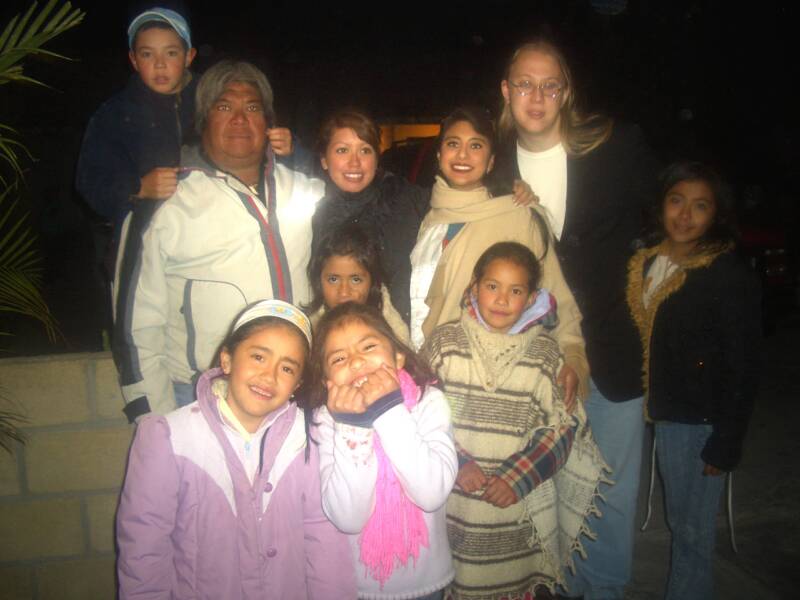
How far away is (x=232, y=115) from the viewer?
2.59 metres

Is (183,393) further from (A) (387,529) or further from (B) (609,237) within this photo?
(B) (609,237)

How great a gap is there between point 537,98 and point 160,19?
1.70 metres

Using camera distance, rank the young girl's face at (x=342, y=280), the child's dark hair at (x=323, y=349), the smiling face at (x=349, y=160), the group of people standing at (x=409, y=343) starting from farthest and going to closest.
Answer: the smiling face at (x=349, y=160) → the young girl's face at (x=342, y=280) → the child's dark hair at (x=323, y=349) → the group of people standing at (x=409, y=343)

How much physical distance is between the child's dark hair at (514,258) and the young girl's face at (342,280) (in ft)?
1.56

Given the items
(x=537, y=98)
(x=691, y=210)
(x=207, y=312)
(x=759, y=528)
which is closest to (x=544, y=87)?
(x=537, y=98)

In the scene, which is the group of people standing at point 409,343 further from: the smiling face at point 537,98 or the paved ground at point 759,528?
the paved ground at point 759,528

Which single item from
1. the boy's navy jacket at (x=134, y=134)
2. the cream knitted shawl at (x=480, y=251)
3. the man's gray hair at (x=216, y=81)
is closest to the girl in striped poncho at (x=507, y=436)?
the cream knitted shawl at (x=480, y=251)

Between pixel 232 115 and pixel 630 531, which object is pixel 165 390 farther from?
pixel 630 531

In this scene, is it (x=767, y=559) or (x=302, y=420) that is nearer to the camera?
(x=302, y=420)

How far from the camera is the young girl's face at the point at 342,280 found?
2.68 metres

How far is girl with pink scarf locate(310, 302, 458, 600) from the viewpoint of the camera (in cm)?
205

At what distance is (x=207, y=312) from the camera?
2.54 meters

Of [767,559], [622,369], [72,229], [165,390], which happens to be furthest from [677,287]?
[72,229]

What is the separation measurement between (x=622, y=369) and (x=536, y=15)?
32.7ft
